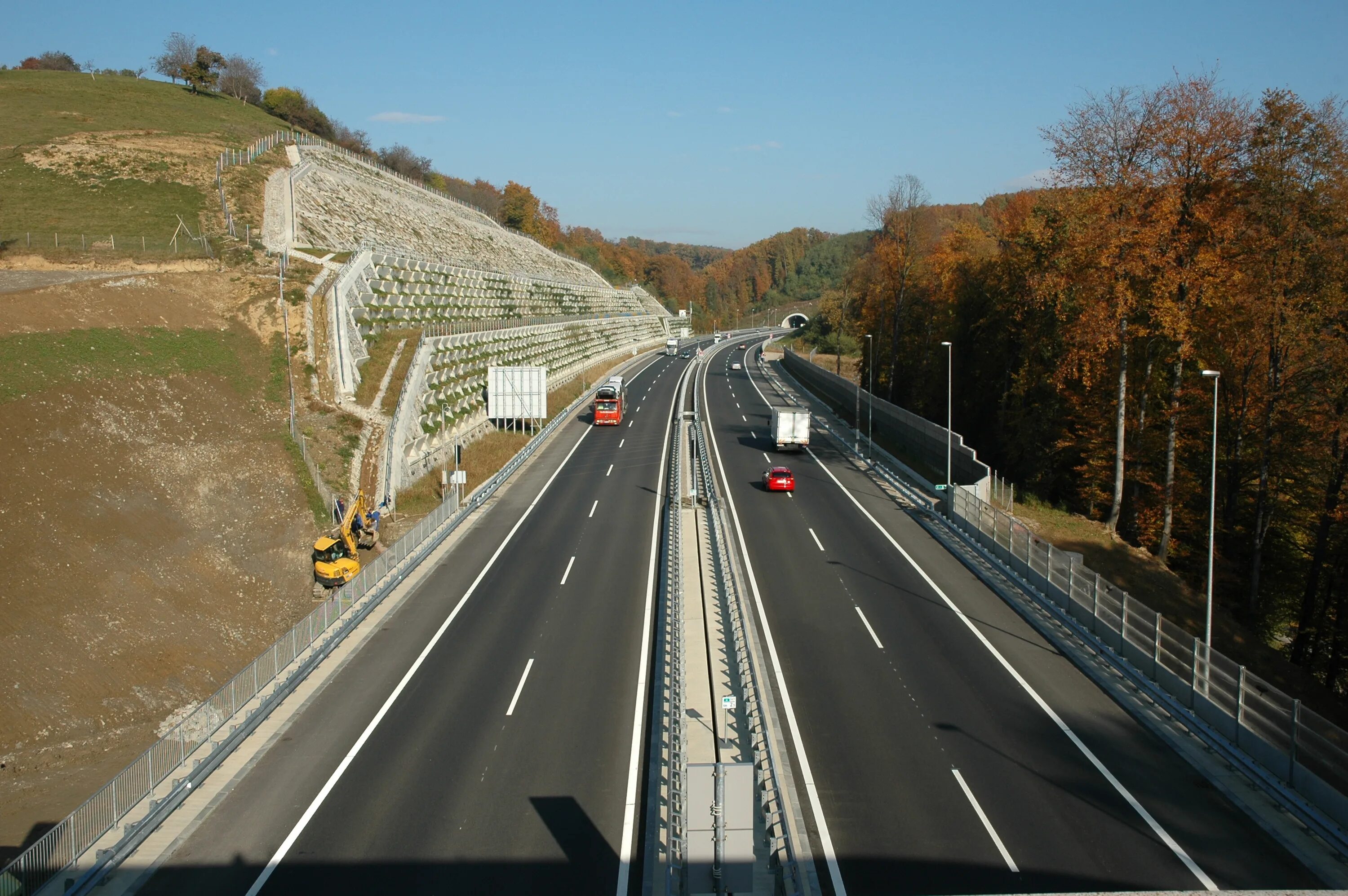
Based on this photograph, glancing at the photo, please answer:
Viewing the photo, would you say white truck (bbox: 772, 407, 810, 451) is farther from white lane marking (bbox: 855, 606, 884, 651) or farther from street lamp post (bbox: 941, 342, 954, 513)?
white lane marking (bbox: 855, 606, 884, 651)

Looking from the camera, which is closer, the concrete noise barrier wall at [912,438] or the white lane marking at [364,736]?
the white lane marking at [364,736]

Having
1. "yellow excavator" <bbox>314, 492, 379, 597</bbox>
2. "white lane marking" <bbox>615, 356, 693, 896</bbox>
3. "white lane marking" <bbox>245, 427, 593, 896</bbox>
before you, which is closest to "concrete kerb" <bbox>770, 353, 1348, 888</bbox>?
"white lane marking" <bbox>615, 356, 693, 896</bbox>

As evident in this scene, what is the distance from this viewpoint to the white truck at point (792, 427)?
A: 2004 inches

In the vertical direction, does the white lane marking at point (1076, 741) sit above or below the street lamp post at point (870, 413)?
below

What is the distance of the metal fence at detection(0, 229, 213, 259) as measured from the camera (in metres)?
54.8

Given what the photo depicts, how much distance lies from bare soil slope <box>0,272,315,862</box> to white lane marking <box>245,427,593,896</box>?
7354mm

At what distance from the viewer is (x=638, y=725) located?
738 inches

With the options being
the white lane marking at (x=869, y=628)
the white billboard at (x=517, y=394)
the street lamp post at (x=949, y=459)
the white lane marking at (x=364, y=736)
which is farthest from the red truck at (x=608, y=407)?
the white lane marking at (x=869, y=628)

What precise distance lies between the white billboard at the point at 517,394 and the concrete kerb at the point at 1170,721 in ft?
101

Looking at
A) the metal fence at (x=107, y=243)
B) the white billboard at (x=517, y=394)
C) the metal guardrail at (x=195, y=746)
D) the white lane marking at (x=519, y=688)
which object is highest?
the metal fence at (x=107, y=243)

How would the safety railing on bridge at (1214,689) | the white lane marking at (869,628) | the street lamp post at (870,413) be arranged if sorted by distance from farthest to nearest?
the street lamp post at (870,413)
the white lane marking at (869,628)
the safety railing on bridge at (1214,689)

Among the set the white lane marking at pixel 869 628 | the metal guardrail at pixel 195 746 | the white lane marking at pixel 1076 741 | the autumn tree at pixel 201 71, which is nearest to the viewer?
the metal guardrail at pixel 195 746

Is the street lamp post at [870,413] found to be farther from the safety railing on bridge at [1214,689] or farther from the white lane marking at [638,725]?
the safety railing on bridge at [1214,689]

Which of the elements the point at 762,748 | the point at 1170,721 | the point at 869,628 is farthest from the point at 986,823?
the point at 869,628
